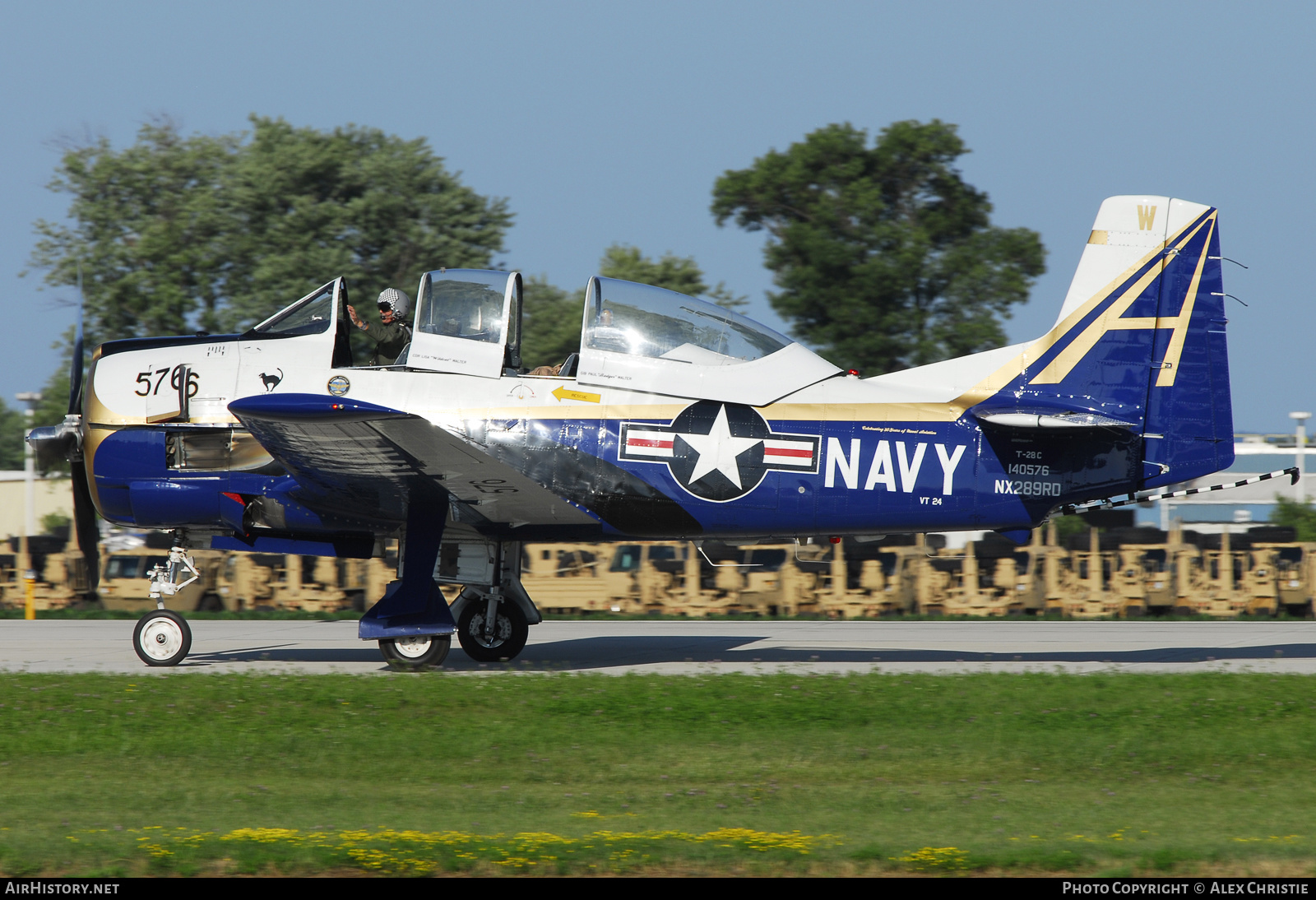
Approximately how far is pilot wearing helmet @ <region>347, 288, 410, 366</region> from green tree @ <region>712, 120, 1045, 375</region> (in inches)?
897

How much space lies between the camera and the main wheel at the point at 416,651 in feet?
39.2

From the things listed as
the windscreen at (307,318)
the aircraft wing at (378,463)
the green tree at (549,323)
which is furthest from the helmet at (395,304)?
the green tree at (549,323)

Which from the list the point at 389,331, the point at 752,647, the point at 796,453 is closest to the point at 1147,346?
the point at 796,453

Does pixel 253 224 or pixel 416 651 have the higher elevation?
pixel 253 224

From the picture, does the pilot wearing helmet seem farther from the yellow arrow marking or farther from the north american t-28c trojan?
the yellow arrow marking

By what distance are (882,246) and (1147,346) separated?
25350 millimetres

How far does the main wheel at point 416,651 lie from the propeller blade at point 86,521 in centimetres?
315

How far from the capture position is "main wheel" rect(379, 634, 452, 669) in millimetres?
11945

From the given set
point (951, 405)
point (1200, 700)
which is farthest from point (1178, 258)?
point (1200, 700)

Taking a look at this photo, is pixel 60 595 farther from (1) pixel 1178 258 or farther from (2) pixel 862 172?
(2) pixel 862 172

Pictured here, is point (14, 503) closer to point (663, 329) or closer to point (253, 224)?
point (253, 224)

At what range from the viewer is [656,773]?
8391 millimetres

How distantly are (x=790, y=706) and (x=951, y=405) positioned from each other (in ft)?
11.7

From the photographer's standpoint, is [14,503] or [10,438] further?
[10,438]
